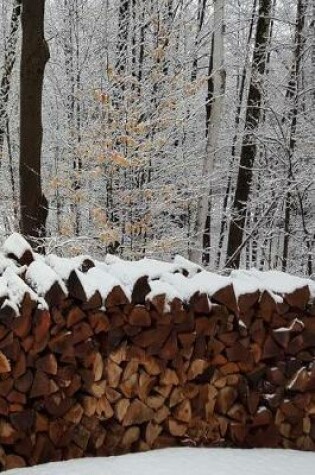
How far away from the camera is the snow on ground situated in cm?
317

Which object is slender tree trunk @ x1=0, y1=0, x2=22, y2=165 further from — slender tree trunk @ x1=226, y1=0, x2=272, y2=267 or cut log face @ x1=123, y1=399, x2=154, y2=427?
cut log face @ x1=123, y1=399, x2=154, y2=427

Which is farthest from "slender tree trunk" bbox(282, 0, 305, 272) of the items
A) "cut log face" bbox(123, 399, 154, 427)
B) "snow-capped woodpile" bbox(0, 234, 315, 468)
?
"cut log face" bbox(123, 399, 154, 427)

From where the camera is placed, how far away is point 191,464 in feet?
11.0

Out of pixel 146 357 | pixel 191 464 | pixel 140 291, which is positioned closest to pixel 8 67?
pixel 140 291

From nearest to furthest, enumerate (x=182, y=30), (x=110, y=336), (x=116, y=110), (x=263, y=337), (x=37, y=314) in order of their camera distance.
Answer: (x=37, y=314) < (x=110, y=336) < (x=263, y=337) < (x=116, y=110) < (x=182, y=30)

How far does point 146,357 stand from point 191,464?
67 cm

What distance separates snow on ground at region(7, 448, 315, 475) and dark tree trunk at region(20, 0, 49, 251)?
12.5 ft

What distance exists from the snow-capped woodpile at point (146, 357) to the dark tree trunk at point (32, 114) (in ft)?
10.3

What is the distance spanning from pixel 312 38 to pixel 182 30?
2082 mm

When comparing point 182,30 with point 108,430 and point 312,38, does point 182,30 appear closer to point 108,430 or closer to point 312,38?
point 312,38

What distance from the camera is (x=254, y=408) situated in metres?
3.83

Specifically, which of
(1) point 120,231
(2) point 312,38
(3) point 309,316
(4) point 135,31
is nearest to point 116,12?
(4) point 135,31

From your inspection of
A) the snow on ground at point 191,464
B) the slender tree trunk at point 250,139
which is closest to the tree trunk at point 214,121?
the slender tree trunk at point 250,139

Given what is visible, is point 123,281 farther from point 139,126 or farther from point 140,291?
point 139,126
